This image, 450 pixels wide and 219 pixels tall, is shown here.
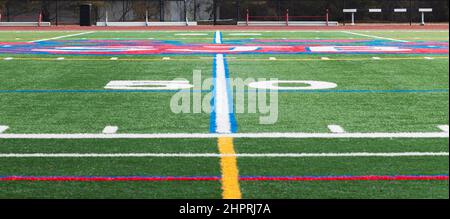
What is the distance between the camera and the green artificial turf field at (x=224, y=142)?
5.41m

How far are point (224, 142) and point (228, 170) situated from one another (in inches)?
44.2

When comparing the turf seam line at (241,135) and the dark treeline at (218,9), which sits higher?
the dark treeline at (218,9)

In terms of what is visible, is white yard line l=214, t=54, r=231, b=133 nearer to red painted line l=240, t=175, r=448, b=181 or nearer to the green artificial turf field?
the green artificial turf field

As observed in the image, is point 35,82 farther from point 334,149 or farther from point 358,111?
point 334,149

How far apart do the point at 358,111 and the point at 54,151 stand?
3517mm

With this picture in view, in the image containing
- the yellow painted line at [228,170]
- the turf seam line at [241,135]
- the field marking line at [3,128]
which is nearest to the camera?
the yellow painted line at [228,170]

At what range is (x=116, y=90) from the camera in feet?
35.9

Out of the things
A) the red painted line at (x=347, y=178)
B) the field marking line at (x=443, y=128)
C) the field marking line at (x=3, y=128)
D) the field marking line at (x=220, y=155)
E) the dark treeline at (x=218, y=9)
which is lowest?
the red painted line at (x=347, y=178)

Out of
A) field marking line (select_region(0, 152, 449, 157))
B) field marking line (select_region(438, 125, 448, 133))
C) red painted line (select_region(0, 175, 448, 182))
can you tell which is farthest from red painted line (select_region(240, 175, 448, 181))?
field marking line (select_region(438, 125, 448, 133))

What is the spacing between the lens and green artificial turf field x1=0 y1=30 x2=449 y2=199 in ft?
17.7

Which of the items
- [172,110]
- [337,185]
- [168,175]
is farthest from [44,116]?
[337,185]

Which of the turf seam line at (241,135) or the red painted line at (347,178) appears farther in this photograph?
the turf seam line at (241,135)

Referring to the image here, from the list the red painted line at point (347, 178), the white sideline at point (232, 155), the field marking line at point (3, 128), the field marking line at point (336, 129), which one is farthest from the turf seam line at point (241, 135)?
the red painted line at point (347, 178)

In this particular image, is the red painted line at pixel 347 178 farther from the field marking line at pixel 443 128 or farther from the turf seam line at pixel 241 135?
the field marking line at pixel 443 128
